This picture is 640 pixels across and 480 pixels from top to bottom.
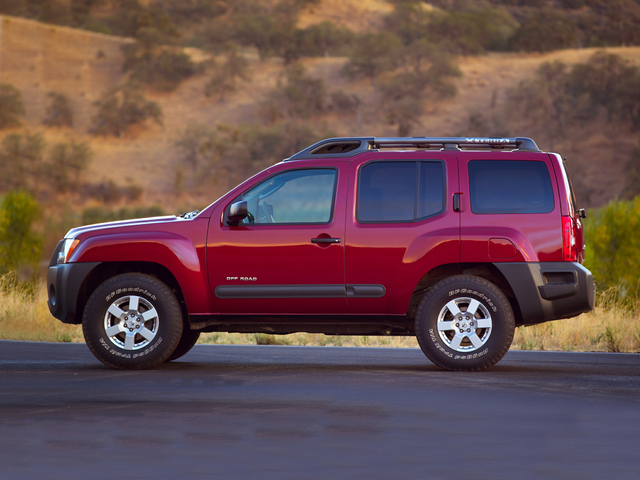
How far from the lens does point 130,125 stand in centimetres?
7225

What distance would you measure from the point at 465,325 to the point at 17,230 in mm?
15856

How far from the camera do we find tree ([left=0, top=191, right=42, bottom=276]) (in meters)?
24.1

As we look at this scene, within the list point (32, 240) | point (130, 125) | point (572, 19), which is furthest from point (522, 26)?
point (32, 240)

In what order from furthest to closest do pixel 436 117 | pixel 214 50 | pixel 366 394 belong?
pixel 214 50 → pixel 436 117 → pixel 366 394

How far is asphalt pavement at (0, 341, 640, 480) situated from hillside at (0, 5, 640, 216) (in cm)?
5128

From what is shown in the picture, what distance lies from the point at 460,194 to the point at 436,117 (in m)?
59.3

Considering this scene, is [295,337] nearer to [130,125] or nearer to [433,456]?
[433,456]

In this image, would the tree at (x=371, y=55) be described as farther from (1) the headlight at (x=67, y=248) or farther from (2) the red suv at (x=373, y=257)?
(2) the red suv at (x=373, y=257)

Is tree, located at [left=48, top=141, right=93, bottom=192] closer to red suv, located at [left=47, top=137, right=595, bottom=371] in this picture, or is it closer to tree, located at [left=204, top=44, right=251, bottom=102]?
tree, located at [left=204, top=44, right=251, bottom=102]

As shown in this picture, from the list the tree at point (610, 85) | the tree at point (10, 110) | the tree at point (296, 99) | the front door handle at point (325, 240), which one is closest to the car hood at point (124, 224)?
the front door handle at point (325, 240)

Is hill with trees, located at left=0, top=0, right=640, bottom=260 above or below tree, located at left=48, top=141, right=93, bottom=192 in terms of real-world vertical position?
above

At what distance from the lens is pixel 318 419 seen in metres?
8.02

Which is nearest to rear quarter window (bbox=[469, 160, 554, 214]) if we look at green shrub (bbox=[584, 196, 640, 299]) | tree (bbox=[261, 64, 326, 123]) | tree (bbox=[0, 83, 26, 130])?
green shrub (bbox=[584, 196, 640, 299])

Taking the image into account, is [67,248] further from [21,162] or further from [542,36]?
[542,36]
